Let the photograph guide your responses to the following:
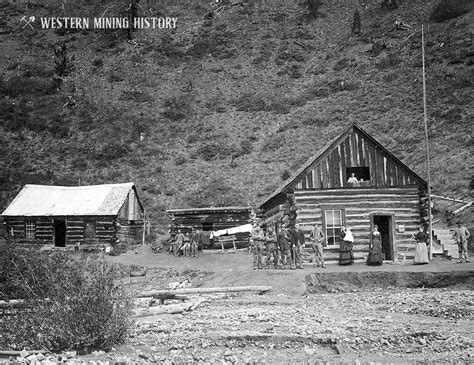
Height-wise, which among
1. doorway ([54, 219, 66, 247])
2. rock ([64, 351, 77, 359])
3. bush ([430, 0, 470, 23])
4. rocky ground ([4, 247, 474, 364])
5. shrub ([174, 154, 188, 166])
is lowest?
rocky ground ([4, 247, 474, 364])

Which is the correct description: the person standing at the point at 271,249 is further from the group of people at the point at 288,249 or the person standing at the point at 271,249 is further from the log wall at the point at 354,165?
the log wall at the point at 354,165

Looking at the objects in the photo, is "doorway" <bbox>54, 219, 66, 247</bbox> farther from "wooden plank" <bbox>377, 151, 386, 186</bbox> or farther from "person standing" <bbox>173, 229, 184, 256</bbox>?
"wooden plank" <bbox>377, 151, 386, 186</bbox>

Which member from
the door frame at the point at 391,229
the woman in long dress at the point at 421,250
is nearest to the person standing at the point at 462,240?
the woman in long dress at the point at 421,250

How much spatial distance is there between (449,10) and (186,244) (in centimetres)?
4633

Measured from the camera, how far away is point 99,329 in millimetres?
9953

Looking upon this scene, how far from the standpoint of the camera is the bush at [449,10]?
63.2m

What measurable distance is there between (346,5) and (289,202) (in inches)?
2541

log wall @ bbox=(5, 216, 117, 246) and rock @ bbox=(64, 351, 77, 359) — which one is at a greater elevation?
log wall @ bbox=(5, 216, 117, 246)

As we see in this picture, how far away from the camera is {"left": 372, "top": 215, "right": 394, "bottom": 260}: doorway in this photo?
24.7 metres

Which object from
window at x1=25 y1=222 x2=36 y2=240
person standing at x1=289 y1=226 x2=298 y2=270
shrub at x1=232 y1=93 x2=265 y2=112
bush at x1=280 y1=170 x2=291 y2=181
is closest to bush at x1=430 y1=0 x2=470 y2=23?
shrub at x1=232 y1=93 x2=265 y2=112

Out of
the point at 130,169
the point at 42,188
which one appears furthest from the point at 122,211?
the point at 130,169

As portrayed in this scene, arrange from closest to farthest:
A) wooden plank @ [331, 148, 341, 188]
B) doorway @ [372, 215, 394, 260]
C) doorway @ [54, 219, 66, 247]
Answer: wooden plank @ [331, 148, 341, 188], doorway @ [372, 215, 394, 260], doorway @ [54, 219, 66, 247]

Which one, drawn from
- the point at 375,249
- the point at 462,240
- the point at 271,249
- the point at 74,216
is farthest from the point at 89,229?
the point at 462,240

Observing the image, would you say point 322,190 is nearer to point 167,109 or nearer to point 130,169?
point 130,169
